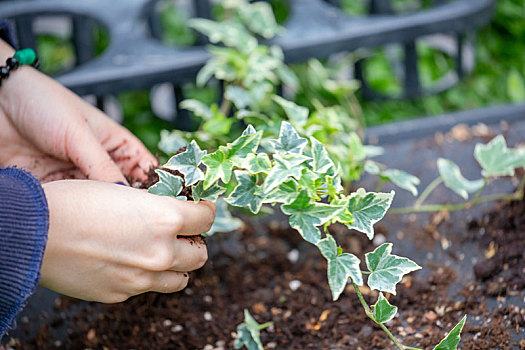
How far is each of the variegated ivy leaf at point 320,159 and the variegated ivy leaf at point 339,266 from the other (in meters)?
0.09

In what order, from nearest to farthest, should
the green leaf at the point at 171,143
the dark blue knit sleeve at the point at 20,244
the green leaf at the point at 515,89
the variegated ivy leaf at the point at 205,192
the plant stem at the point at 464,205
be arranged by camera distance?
1. the dark blue knit sleeve at the point at 20,244
2. the variegated ivy leaf at the point at 205,192
3. the green leaf at the point at 171,143
4. the plant stem at the point at 464,205
5. the green leaf at the point at 515,89

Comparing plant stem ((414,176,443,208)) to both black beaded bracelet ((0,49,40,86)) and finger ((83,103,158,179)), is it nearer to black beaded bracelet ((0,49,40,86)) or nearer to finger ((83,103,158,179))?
finger ((83,103,158,179))

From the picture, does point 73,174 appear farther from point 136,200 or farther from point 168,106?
point 168,106

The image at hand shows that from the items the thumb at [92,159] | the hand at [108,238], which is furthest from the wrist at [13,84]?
the hand at [108,238]

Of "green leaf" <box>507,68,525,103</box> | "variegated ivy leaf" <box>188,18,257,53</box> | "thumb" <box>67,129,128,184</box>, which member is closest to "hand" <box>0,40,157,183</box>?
"thumb" <box>67,129,128,184</box>

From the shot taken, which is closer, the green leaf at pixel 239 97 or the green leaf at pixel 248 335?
the green leaf at pixel 248 335

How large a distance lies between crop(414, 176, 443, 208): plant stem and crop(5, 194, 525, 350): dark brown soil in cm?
10

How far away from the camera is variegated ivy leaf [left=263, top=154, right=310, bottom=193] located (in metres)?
0.68

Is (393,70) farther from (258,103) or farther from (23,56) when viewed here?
(23,56)

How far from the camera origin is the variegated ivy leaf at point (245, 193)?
73cm

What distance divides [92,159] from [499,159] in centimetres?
66

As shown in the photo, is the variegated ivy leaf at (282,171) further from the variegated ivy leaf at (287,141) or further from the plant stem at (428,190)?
the plant stem at (428,190)

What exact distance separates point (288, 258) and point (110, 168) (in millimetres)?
382

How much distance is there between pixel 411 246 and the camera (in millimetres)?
1011
